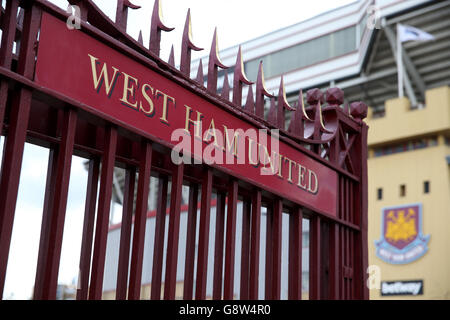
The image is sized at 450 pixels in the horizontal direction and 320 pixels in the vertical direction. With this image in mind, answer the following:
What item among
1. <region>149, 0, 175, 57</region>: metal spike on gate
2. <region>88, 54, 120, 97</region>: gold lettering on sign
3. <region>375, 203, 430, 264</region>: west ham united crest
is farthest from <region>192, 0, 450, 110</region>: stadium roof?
<region>88, 54, 120, 97</region>: gold lettering on sign

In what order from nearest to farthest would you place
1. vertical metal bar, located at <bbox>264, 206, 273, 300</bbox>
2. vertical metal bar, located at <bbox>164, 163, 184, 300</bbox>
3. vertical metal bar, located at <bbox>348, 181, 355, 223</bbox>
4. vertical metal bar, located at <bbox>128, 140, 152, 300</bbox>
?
vertical metal bar, located at <bbox>128, 140, 152, 300</bbox>, vertical metal bar, located at <bbox>164, 163, 184, 300</bbox>, vertical metal bar, located at <bbox>264, 206, 273, 300</bbox>, vertical metal bar, located at <bbox>348, 181, 355, 223</bbox>

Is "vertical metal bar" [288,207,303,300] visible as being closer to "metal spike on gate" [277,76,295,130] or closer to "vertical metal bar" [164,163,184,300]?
"metal spike on gate" [277,76,295,130]

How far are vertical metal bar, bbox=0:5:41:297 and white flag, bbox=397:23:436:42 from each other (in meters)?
21.1

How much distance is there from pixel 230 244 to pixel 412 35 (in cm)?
2007

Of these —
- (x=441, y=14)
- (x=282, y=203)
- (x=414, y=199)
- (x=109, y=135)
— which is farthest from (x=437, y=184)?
(x=109, y=135)

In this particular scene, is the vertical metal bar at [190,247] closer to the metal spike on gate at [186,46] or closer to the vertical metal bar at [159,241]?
the vertical metal bar at [159,241]

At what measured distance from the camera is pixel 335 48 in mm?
28844

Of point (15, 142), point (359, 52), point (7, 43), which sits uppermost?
point (359, 52)

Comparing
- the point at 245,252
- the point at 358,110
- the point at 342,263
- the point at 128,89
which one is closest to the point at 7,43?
the point at 128,89

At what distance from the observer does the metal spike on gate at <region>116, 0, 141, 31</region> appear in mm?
3693

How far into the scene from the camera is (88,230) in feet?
13.6

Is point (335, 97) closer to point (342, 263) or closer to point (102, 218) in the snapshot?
point (342, 263)

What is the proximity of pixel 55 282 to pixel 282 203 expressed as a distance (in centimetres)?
233
